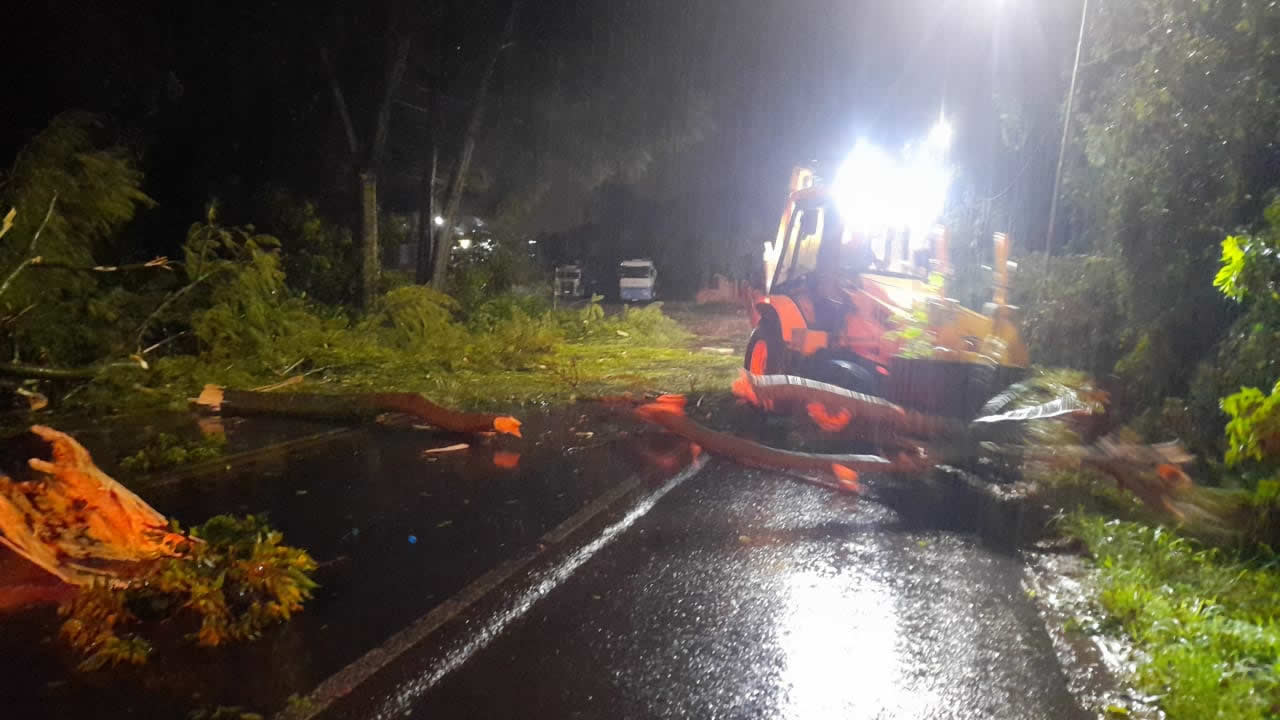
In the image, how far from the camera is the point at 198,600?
4633 mm

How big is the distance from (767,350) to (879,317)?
1936mm

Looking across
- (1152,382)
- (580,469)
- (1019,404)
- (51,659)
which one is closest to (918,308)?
(1019,404)

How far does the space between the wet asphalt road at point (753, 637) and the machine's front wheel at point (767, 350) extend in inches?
191

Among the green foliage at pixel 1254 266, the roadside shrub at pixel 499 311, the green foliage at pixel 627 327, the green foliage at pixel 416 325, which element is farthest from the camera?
the green foliage at pixel 627 327

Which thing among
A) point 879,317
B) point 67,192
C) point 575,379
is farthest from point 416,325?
point 879,317

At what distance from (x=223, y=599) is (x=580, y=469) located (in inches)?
156

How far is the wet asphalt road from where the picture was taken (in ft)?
13.4

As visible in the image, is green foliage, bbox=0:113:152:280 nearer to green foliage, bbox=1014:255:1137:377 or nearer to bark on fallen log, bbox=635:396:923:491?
bark on fallen log, bbox=635:396:923:491

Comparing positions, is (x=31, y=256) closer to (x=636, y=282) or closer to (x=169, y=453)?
(x=169, y=453)

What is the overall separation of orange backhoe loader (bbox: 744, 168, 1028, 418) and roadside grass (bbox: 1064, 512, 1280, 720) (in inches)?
120

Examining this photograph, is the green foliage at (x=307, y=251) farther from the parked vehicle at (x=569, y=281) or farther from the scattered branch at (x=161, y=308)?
the parked vehicle at (x=569, y=281)

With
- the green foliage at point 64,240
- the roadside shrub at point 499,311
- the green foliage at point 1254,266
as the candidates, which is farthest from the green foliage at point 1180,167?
the roadside shrub at point 499,311

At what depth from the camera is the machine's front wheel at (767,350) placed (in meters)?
11.4

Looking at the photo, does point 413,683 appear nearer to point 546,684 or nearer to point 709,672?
point 546,684
